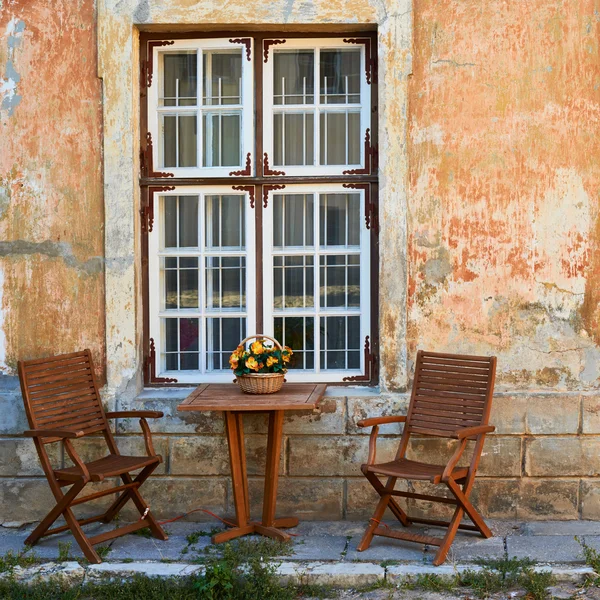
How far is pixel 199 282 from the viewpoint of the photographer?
19.0 feet

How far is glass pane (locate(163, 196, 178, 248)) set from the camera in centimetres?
579

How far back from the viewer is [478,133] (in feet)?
17.9

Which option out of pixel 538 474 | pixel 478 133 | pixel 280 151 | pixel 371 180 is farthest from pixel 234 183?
Answer: pixel 538 474

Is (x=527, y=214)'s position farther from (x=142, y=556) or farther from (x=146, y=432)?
(x=142, y=556)

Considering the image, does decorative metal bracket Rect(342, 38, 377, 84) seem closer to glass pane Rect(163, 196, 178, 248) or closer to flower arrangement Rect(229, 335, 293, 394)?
glass pane Rect(163, 196, 178, 248)

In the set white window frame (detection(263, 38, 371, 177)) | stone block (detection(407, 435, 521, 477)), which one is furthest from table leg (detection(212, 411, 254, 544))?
white window frame (detection(263, 38, 371, 177))

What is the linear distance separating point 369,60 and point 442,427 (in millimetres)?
2356

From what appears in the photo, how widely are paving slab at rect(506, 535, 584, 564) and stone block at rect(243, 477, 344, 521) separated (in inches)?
42.3

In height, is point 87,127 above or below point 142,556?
above

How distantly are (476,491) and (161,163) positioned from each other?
2895 millimetres

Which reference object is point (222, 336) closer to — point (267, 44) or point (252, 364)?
point (252, 364)

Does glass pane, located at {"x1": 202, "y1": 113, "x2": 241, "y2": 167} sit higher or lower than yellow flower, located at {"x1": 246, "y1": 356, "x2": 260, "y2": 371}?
higher

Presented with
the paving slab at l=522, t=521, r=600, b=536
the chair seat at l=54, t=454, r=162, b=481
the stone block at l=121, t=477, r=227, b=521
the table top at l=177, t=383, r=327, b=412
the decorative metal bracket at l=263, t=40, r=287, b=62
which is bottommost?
the paving slab at l=522, t=521, r=600, b=536

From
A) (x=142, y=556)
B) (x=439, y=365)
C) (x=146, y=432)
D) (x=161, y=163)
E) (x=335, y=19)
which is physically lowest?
(x=142, y=556)
